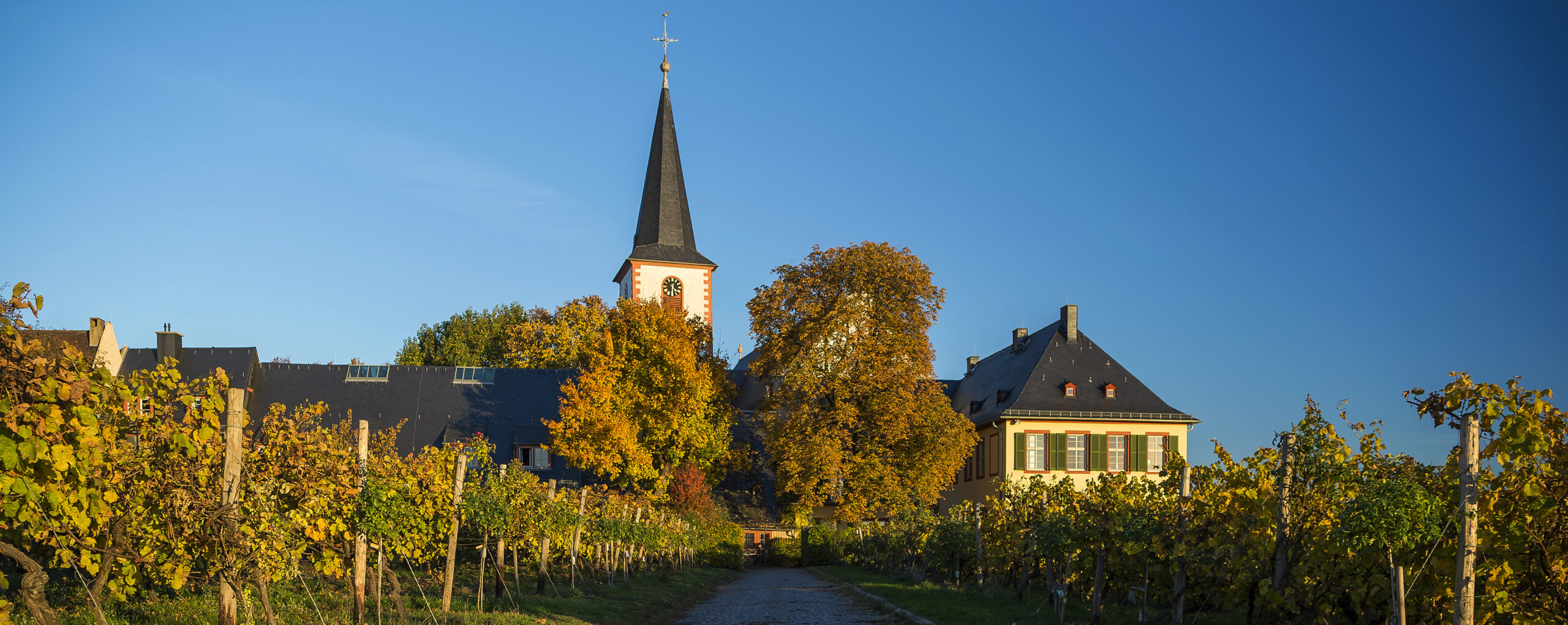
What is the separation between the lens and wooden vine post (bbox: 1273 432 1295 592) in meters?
9.50

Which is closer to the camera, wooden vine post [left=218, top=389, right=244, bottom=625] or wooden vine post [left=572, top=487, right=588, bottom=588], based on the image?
wooden vine post [left=218, top=389, right=244, bottom=625]

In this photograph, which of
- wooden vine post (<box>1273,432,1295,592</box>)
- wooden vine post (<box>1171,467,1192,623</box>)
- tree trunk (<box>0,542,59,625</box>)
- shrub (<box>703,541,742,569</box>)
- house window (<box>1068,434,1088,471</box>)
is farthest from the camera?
house window (<box>1068,434,1088,471</box>)

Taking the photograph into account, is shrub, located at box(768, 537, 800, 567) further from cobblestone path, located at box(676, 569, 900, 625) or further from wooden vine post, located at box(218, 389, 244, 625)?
wooden vine post, located at box(218, 389, 244, 625)

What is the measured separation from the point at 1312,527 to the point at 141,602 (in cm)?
1152

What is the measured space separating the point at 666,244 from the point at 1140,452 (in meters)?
24.5

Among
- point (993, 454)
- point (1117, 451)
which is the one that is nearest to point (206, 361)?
point (993, 454)

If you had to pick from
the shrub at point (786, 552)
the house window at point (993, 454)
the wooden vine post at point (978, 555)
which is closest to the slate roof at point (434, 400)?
the shrub at point (786, 552)

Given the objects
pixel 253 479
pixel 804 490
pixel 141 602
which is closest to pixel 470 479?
pixel 141 602

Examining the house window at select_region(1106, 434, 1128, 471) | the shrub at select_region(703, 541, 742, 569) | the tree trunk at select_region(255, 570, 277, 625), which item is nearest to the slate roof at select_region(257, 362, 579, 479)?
the shrub at select_region(703, 541, 742, 569)

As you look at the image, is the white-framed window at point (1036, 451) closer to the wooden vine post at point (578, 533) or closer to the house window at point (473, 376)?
the house window at point (473, 376)

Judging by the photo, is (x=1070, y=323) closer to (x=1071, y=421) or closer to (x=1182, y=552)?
(x=1071, y=421)

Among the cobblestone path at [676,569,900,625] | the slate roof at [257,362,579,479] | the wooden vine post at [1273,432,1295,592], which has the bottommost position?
the cobblestone path at [676,569,900,625]

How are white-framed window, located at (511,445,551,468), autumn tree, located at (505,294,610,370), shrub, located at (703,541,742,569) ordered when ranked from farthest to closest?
autumn tree, located at (505,294,610,370) → white-framed window, located at (511,445,551,468) → shrub, located at (703,541,742,569)

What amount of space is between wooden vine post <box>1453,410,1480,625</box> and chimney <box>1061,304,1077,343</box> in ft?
109
